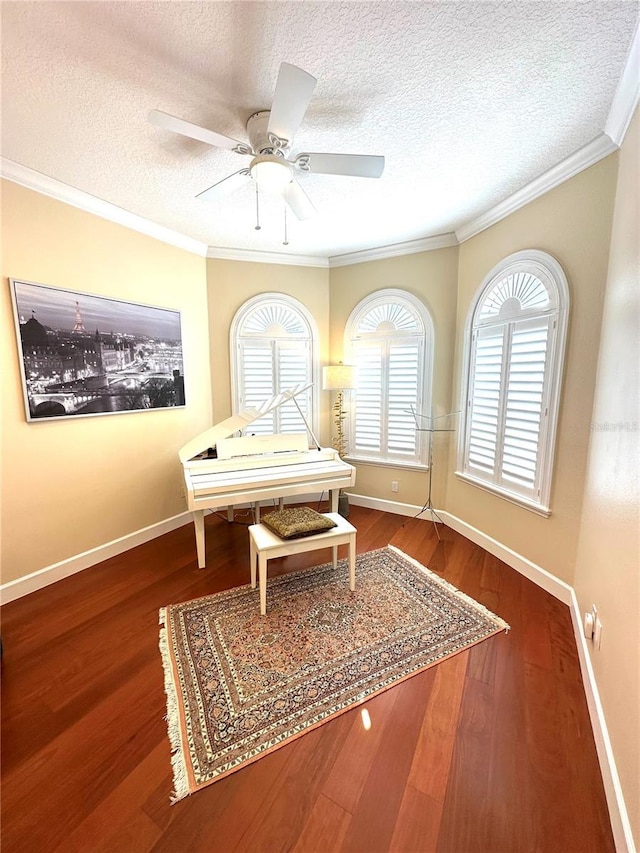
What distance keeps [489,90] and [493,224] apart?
1.37 meters

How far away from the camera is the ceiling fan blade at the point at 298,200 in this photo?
1.94 meters

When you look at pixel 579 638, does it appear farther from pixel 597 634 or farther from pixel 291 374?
pixel 291 374

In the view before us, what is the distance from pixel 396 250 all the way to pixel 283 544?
3.12m

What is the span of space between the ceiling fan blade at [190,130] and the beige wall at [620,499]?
1885 millimetres

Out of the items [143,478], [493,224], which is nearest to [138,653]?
[143,478]

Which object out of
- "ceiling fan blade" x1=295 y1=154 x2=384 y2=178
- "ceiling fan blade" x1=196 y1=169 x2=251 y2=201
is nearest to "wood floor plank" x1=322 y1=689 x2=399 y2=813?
"ceiling fan blade" x1=295 y1=154 x2=384 y2=178

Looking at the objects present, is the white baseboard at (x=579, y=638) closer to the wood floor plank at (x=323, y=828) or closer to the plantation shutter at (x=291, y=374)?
the wood floor plank at (x=323, y=828)

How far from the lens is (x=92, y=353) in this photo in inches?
104

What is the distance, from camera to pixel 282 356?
3.91 m

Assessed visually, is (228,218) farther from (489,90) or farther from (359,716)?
(359,716)

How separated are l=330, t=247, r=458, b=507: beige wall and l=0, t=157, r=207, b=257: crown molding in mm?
1661

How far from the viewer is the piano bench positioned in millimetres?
2139

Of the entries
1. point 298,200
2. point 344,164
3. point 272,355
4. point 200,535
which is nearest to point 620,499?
point 344,164

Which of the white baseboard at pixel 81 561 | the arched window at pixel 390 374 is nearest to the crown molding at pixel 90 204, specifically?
the arched window at pixel 390 374
